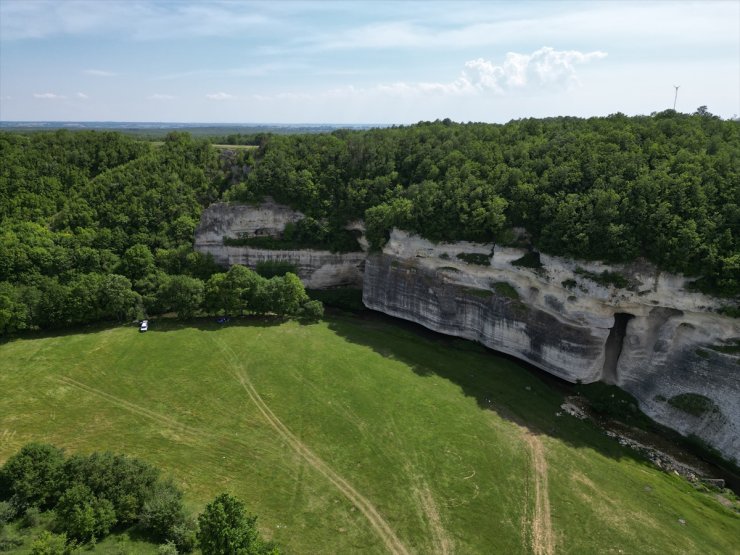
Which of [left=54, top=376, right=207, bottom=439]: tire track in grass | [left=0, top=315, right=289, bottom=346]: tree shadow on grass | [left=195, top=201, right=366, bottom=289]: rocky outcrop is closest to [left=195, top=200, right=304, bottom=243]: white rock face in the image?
[left=195, top=201, right=366, bottom=289]: rocky outcrop

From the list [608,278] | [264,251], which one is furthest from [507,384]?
[264,251]

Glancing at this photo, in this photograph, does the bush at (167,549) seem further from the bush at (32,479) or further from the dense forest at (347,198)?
the dense forest at (347,198)

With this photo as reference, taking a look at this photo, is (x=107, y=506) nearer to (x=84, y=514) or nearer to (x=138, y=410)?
(x=84, y=514)

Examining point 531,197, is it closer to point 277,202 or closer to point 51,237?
point 277,202

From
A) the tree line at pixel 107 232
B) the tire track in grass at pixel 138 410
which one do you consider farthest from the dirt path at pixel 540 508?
the tree line at pixel 107 232

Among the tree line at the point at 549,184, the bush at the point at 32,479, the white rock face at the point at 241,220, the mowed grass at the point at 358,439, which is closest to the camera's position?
the bush at the point at 32,479
